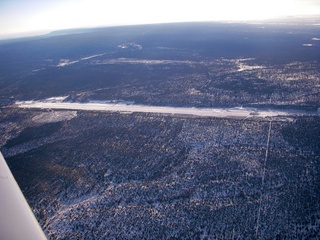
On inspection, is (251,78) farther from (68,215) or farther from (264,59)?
(68,215)

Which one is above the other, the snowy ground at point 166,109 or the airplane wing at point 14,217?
the airplane wing at point 14,217

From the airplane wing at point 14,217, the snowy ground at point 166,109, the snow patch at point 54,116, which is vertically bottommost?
the snowy ground at point 166,109

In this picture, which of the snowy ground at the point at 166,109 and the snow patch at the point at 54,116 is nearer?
the snowy ground at the point at 166,109

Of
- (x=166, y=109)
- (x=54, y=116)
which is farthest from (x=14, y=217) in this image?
(x=54, y=116)

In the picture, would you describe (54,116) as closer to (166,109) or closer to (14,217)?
(166,109)

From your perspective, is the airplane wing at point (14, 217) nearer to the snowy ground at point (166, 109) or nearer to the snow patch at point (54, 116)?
the snowy ground at point (166, 109)

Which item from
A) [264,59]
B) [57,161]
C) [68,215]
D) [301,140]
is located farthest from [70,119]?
[264,59]

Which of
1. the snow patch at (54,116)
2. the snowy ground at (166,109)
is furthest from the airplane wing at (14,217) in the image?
the snow patch at (54,116)
